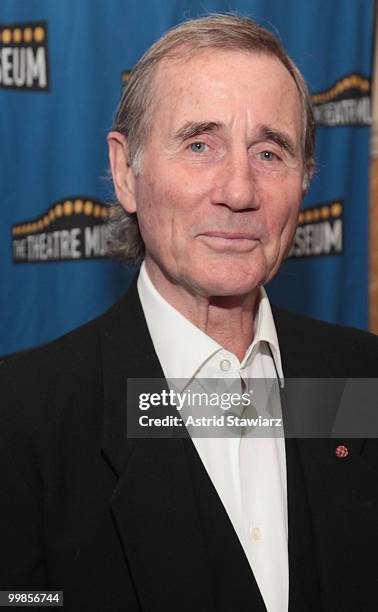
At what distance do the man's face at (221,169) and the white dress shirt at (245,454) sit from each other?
0.09 m

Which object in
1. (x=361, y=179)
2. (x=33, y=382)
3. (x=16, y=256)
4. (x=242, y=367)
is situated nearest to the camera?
(x=33, y=382)

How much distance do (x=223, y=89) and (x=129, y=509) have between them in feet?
2.23

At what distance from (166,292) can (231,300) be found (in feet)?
0.38

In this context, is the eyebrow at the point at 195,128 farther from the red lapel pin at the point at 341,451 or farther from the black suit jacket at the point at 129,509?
the red lapel pin at the point at 341,451

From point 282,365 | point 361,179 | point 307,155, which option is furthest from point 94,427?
point 361,179

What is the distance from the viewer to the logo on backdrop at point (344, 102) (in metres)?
2.29

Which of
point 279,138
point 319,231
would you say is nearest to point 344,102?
point 319,231

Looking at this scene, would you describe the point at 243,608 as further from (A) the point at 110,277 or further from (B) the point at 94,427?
(A) the point at 110,277

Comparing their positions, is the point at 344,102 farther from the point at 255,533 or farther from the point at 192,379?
the point at 255,533

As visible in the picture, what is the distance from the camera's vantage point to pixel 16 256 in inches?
79.2

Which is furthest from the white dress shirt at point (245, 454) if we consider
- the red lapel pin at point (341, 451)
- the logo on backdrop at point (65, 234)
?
the logo on backdrop at point (65, 234)

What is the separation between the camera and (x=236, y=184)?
1.32 meters

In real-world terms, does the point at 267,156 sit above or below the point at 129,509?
above

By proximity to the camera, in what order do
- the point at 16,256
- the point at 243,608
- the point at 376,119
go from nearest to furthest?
the point at 243,608
the point at 16,256
the point at 376,119
